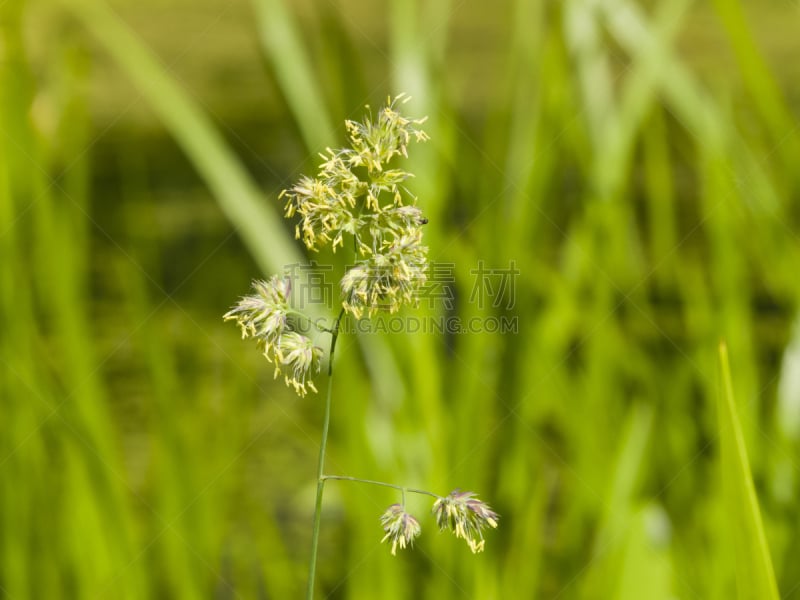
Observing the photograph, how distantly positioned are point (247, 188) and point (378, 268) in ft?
1.34

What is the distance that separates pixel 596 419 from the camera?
1.62ft

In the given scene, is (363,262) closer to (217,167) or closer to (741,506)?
(741,506)

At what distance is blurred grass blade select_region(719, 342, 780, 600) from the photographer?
0.62 ft

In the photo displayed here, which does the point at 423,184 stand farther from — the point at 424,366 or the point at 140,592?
the point at 140,592

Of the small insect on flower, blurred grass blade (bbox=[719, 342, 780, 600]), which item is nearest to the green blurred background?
blurred grass blade (bbox=[719, 342, 780, 600])

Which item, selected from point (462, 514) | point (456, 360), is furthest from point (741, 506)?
point (456, 360)

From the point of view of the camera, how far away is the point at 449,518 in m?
0.13

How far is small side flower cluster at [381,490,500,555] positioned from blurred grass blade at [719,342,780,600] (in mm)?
78

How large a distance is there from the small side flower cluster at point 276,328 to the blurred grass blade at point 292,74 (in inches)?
13.9

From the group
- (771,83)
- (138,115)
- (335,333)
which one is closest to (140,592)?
(335,333)

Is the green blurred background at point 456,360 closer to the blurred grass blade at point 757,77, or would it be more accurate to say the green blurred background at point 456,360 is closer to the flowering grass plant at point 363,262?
the blurred grass blade at point 757,77

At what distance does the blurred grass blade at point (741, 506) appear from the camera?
189mm

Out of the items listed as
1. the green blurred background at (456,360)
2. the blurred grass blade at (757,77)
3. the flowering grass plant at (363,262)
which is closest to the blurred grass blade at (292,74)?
the green blurred background at (456,360)

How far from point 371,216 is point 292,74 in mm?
416
